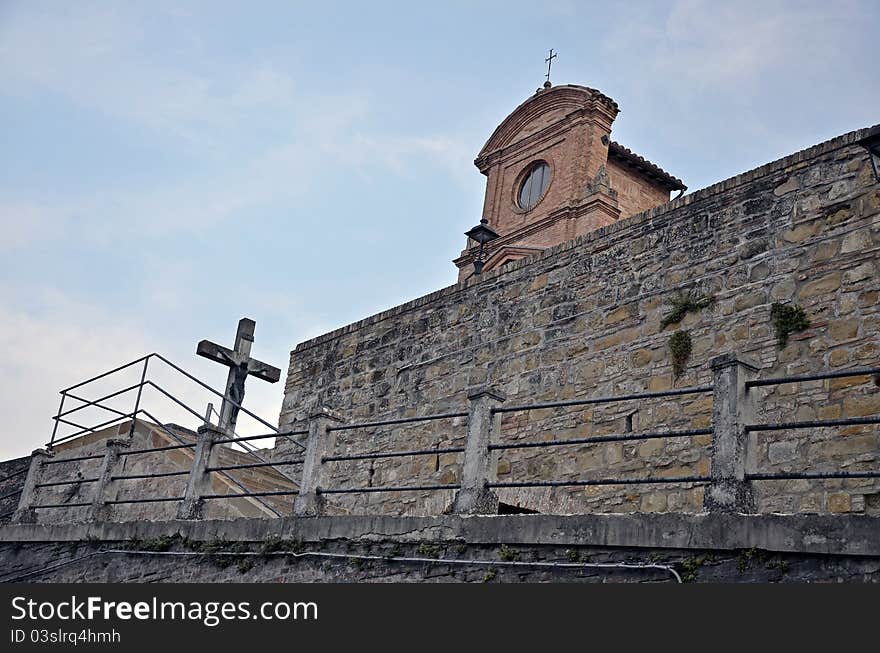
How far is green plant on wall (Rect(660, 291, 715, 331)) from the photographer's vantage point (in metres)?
9.59

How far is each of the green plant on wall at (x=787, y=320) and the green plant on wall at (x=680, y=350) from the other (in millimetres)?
876

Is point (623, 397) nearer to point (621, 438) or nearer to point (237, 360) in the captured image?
point (621, 438)

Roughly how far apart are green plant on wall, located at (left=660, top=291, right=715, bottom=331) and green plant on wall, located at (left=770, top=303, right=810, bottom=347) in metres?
0.74

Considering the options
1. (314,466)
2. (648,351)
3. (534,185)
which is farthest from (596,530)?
(534,185)

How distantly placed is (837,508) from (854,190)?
2.63 meters

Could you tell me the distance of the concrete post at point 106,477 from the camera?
1010cm

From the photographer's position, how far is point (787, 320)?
28.9 feet

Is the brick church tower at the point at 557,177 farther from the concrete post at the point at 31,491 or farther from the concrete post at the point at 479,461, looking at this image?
the concrete post at the point at 479,461

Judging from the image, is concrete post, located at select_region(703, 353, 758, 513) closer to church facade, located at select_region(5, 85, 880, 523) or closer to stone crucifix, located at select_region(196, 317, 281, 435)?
church facade, located at select_region(5, 85, 880, 523)

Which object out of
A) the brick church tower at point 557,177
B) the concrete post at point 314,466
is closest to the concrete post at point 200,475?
the concrete post at point 314,466

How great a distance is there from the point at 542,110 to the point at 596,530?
1889cm

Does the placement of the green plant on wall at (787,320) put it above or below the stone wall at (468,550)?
above

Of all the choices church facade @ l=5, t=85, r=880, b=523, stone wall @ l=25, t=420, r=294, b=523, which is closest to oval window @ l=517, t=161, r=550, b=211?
church facade @ l=5, t=85, r=880, b=523

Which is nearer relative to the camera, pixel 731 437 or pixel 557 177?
pixel 731 437
